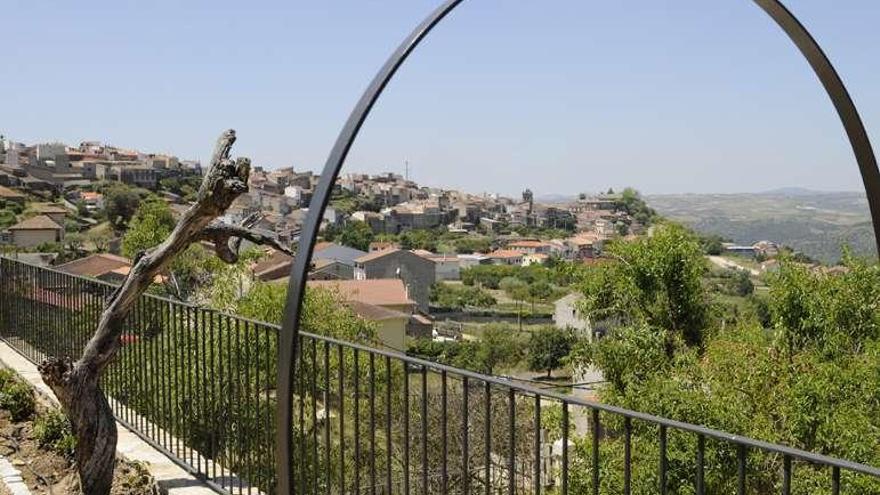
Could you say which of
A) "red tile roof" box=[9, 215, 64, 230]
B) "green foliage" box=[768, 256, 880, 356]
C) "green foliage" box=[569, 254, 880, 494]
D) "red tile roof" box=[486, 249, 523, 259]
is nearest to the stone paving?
"green foliage" box=[569, 254, 880, 494]

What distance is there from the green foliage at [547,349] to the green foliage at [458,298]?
22.8 metres

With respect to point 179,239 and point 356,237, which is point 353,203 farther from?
point 179,239

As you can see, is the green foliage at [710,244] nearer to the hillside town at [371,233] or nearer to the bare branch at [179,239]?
the hillside town at [371,233]

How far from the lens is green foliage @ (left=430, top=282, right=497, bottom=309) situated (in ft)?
264

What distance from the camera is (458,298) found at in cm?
8138

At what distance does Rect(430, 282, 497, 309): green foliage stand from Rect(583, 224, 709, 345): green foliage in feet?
190

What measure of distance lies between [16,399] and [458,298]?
249 ft

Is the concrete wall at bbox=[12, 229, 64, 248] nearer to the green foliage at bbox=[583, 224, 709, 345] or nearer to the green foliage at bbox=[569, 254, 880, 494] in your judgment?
the green foliage at bbox=[583, 224, 709, 345]

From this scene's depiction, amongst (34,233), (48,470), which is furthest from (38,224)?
(48,470)

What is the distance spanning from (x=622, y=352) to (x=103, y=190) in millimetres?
78862

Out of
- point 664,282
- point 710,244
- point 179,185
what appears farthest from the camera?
point 179,185

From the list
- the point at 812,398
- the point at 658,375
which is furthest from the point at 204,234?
the point at 658,375

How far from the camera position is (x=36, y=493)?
4.27m

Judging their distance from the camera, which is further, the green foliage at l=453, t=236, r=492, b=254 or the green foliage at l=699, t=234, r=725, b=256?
the green foliage at l=453, t=236, r=492, b=254
